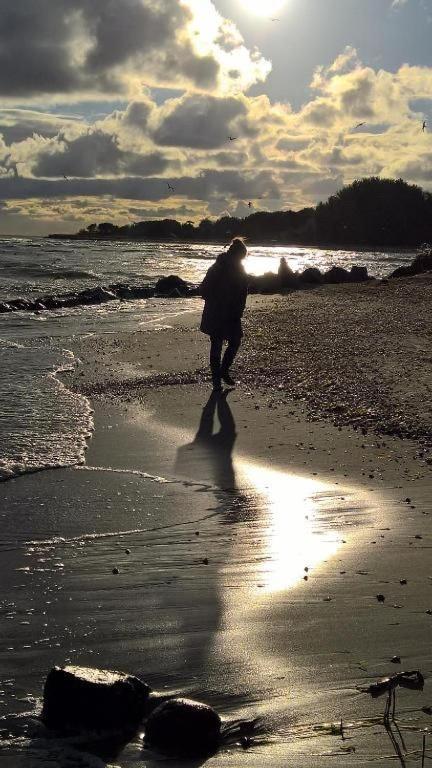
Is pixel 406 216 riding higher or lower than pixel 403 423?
higher

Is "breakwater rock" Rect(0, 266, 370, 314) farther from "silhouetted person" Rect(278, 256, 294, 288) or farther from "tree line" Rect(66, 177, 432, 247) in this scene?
"tree line" Rect(66, 177, 432, 247)

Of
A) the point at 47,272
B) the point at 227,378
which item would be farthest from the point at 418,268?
the point at 227,378

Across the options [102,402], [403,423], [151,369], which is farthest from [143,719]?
[151,369]

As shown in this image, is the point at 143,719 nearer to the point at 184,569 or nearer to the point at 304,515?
the point at 184,569

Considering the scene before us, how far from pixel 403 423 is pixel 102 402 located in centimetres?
373

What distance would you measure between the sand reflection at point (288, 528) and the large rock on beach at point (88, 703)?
1.37m

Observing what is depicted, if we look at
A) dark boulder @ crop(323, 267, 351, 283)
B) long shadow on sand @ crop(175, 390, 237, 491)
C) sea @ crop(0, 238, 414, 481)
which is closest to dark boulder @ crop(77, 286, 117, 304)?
sea @ crop(0, 238, 414, 481)

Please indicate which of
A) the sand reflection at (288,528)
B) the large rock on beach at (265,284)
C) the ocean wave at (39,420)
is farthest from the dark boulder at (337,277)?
the sand reflection at (288,528)

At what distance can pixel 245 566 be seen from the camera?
4785 mm

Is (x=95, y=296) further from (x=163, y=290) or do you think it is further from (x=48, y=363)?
(x=48, y=363)

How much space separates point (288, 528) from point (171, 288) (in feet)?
92.6

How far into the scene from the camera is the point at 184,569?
4.79 metres

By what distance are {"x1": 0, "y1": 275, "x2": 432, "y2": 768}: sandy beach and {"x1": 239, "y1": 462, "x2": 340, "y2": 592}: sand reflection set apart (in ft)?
0.06

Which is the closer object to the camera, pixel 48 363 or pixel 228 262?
pixel 228 262
